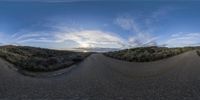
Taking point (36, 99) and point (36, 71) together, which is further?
point (36, 71)

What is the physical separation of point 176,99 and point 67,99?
1460 cm

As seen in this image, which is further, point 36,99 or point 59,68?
point 59,68

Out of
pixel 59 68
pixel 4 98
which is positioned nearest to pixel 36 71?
pixel 59 68

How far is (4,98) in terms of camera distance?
59656mm

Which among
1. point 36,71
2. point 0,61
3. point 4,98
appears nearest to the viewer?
point 4,98

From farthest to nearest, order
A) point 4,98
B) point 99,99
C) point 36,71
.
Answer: point 36,71 → point 4,98 → point 99,99

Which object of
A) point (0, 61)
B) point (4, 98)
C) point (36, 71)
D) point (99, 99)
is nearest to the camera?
point (99, 99)

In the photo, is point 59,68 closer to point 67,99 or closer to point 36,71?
point 36,71

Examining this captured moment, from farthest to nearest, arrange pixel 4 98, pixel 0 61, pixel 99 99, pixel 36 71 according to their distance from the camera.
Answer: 1. pixel 0 61
2. pixel 36 71
3. pixel 4 98
4. pixel 99 99

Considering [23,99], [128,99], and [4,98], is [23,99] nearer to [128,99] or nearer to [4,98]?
[4,98]

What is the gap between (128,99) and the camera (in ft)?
192

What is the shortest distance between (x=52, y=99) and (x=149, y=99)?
1302 cm

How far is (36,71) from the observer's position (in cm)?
18650

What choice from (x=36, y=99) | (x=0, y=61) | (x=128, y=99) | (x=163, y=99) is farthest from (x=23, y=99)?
(x=0, y=61)
